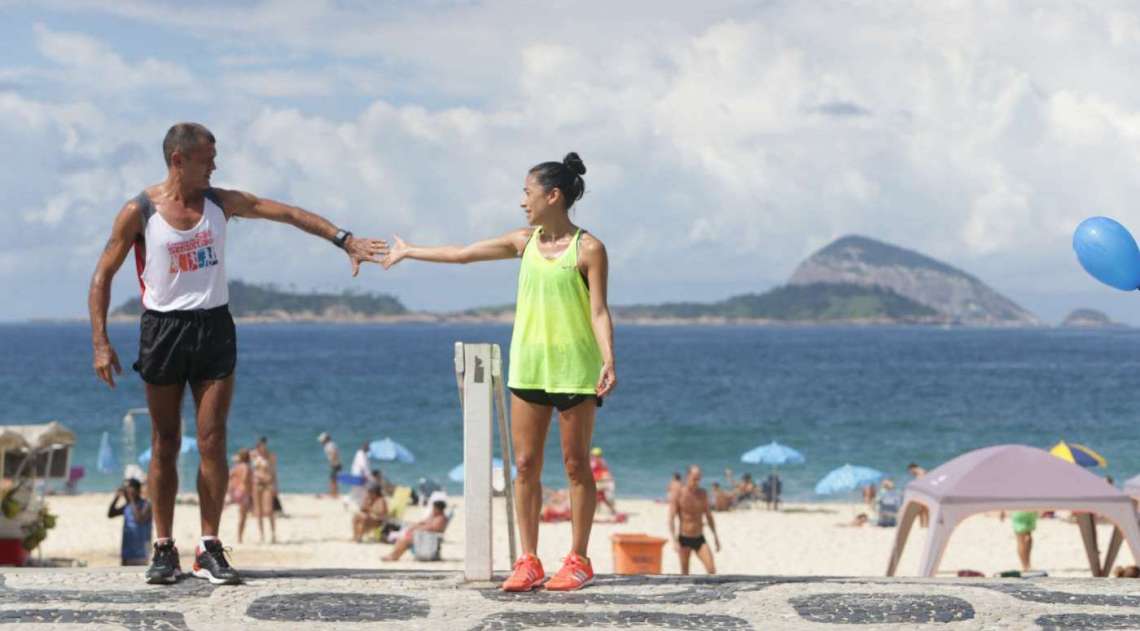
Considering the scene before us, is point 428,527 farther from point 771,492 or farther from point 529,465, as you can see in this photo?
point 771,492

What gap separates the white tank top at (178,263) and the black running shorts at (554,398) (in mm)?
1341

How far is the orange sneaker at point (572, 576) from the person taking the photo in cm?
602

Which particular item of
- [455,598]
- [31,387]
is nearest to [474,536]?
[455,598]

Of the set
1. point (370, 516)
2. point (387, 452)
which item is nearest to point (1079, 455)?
point (370, 516)

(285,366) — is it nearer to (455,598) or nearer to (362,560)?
(362,560)

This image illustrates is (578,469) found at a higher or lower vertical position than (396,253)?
lower

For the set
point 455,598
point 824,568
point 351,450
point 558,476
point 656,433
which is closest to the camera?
point 455,598

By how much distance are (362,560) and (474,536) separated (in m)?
14.7

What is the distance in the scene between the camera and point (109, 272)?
6098 millimetres

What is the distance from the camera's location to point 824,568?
2030 cm

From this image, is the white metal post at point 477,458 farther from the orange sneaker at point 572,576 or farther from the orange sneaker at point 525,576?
the orange sneaker at point 572,576

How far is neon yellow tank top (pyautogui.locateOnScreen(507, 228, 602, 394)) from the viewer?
5.98 meters

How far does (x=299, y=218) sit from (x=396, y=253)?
44cm

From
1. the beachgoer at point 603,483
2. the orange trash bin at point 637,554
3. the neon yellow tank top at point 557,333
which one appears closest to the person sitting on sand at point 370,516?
the beachgoer at point 603,483
